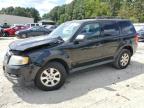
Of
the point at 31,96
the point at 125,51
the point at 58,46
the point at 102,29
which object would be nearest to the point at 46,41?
the point at 58,46

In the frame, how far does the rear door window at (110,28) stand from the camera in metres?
7.19

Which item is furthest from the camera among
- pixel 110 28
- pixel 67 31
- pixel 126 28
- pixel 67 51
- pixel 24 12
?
pixel 24 12

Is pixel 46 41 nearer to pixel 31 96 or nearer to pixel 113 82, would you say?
pixel 31 96

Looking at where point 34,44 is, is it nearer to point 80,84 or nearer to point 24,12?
point 80,84

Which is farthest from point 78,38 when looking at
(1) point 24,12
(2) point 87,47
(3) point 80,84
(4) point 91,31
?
(1) point 24,12

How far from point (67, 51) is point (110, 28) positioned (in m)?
1.98

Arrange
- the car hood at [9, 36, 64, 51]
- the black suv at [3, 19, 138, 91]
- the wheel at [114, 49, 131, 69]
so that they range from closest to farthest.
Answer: the black suv at [3, 19, 138, 91] → the car hood at [9, 36, 64, 51] → the wheel at [114, 49, 131, 69]

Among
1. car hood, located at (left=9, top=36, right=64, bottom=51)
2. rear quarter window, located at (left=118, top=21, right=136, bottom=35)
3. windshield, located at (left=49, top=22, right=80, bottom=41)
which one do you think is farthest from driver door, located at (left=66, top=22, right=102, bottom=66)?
rear quarter window, located at (left=118, top=21, right=136, bottom=35)

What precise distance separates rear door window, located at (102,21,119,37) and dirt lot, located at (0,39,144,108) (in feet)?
4.09

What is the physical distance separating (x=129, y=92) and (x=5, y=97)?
290cm

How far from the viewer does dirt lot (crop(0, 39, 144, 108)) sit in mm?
5035

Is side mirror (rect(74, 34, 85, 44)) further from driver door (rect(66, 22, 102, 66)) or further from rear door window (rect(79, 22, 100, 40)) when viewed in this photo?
rear door window (rect(79, 22, 100, 40))

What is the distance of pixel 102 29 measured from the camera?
7.09 m

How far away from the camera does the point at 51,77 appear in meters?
5.80
